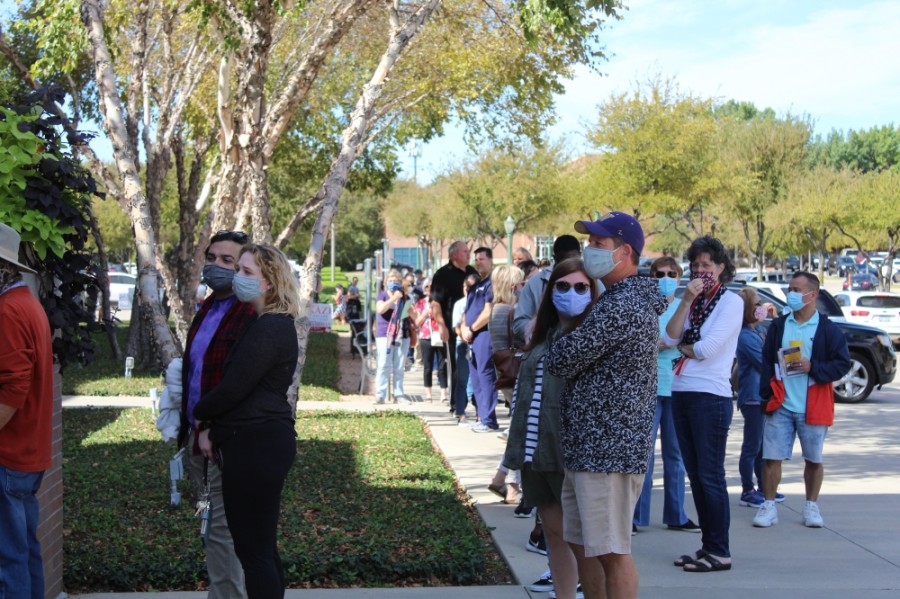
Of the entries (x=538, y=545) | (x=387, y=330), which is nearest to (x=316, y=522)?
(x=538, y=545)

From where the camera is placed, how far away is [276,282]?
4.45 metres

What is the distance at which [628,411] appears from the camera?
14.0 feet

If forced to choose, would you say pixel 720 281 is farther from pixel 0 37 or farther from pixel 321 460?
pixel 0 37

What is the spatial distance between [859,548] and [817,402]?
1.05 meters

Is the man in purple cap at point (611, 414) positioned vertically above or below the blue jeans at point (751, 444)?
above

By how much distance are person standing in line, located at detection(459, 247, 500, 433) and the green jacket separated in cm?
457

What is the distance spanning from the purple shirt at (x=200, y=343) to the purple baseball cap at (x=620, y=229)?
1.64 meters

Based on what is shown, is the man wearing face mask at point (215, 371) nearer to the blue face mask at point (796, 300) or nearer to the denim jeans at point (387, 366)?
the blue face mask at point (796, 300)

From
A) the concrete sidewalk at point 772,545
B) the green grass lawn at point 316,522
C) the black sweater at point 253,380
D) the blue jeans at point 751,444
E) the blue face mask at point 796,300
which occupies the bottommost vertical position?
the concrete sidewalk at point 772,545

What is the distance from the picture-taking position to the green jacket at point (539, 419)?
16.3ft

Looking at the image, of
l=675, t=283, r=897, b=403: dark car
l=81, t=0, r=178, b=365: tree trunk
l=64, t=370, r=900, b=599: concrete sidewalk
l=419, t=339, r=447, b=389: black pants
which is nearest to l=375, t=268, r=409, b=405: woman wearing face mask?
l=419, t=339, r=447, b=389: black pants

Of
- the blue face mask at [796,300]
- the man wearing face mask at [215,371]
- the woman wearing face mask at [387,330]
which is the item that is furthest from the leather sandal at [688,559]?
the woman wearing face mask at [387,330]

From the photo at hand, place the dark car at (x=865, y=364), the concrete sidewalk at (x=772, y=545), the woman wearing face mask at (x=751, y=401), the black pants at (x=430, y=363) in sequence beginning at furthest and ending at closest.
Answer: the dark car at (x=865, y=364) → the black pants at (x=430, y=363) → the woman wearing face mask at (x=751, y=401) → the concrete sidewalk at (x=772, y=545)

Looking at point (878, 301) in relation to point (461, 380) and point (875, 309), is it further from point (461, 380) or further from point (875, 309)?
point (461, 380)
